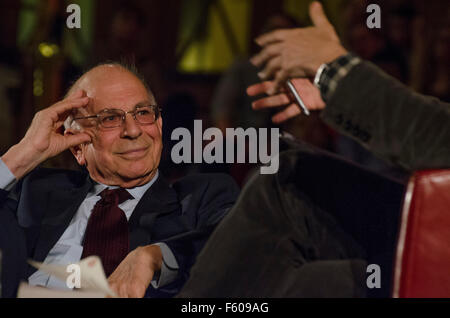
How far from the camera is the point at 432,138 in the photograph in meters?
1.50

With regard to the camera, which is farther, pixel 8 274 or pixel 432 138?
pixel 8 274

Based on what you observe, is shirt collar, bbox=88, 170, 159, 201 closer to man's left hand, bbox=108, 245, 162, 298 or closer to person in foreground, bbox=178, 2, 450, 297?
man's left hand, bbox=108, 245, 162, 298

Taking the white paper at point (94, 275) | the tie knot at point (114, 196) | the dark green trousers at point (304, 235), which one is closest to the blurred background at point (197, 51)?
the dark green trousers at point (304, 235)

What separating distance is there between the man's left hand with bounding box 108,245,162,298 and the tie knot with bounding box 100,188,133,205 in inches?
11.2

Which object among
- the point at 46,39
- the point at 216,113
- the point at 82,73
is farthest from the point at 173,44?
the point at 82,73

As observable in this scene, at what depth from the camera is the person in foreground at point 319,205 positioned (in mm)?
1537

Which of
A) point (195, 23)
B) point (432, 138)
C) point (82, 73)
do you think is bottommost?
point (432, 138)

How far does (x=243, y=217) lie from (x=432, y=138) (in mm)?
446

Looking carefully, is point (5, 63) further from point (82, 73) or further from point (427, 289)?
point (427, 289)

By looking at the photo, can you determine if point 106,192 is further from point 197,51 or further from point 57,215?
point 197,51

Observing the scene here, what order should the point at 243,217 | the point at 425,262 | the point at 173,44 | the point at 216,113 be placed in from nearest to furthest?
the point at 425,262 → the point at 243,217 → the point at 216,113 → the point at 173,44

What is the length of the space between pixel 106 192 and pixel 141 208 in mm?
121

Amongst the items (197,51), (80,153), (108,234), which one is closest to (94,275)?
(108,234)

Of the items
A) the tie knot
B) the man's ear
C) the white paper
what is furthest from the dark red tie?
the white paper
